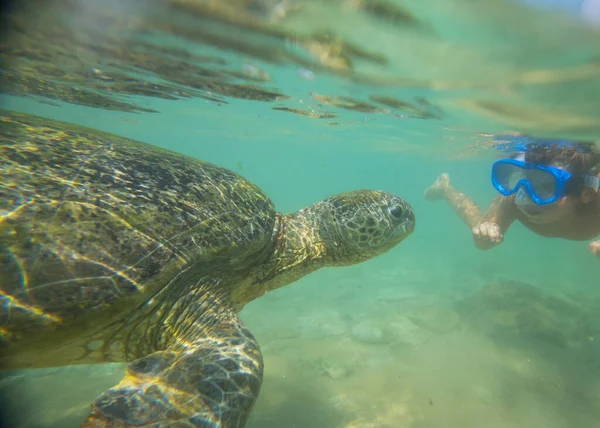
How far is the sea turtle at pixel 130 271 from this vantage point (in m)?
2.16

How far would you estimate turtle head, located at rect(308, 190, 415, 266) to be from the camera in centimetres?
433

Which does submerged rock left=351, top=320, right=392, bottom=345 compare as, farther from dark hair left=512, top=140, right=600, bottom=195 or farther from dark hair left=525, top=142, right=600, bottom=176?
dark hair left=525, top=142, right=600, bottom=176

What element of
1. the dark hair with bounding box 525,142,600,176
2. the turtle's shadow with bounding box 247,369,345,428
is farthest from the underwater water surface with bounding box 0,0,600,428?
the dark hair with bounding box 525,142,600,176

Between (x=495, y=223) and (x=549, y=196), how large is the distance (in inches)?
56.3

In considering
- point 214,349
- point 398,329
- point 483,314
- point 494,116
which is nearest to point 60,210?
point 214,349

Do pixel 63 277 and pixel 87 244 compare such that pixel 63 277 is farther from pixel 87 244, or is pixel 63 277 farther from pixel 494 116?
pixel 494 116

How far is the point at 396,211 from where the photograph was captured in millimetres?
4520

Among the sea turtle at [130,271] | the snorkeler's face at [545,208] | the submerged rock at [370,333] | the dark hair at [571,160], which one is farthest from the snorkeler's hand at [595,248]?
the sea turtle at [130,271]

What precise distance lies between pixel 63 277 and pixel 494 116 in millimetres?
12111

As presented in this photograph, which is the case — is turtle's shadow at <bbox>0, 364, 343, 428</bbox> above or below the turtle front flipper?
below

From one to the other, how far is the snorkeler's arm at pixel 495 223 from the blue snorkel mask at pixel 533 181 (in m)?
0.63

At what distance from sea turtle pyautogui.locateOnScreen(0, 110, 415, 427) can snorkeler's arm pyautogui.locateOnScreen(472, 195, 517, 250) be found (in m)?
4.78

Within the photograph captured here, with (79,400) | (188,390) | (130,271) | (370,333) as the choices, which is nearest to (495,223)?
(370,333)

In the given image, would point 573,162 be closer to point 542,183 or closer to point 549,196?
point 542,183
